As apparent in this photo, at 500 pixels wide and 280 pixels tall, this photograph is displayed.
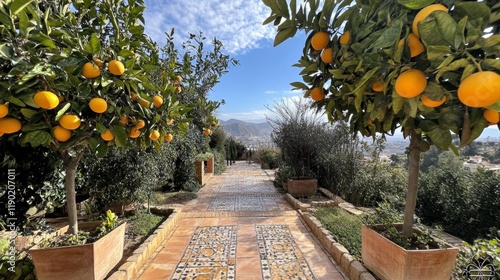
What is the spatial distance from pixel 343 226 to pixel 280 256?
1.08m

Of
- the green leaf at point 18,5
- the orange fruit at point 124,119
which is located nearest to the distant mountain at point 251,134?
the orange fruit at point 124,119

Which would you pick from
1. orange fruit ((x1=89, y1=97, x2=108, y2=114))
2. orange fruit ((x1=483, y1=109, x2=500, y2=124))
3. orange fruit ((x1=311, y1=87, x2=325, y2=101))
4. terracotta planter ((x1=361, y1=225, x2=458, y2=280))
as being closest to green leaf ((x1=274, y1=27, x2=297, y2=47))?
orange fruit ((x1=311, y1=87, x2=325, y2=101))

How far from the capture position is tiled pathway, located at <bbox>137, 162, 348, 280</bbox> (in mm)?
2266

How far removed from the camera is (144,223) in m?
3.32

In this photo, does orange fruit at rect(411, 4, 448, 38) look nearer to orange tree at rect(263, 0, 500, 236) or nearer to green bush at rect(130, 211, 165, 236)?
orange tree at rect(263, 0, 500, 236)

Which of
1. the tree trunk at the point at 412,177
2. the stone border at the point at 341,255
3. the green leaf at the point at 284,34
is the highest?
the green leaf at the point at 284,34

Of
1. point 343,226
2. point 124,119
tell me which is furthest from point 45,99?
point 343,226

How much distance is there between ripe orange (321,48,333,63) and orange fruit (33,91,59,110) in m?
1.44

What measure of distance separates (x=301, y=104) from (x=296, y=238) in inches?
137

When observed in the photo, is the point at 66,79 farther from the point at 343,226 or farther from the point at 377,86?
the point at 343,226

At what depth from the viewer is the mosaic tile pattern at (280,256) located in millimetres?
2232

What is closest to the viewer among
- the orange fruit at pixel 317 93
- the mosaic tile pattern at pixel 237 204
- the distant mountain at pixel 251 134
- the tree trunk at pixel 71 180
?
the orange fruit at pixel 317 93

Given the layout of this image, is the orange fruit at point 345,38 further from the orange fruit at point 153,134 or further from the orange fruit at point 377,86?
the orange fruit at point 153,134

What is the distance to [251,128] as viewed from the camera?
4156 cm
